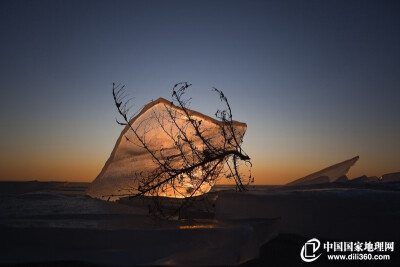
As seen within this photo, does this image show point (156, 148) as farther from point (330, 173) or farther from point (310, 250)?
point (330, 173)

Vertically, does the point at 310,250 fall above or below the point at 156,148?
below

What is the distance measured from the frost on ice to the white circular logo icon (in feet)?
4.25

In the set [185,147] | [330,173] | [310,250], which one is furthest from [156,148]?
[330,173]

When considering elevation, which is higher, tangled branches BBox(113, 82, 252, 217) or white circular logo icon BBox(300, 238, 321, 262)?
tangled branches BBox(113, 82, 252, 217)

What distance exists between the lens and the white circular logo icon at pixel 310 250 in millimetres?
2135

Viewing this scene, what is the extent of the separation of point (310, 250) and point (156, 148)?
2766 millimetres

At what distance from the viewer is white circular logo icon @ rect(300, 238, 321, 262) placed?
2.13m

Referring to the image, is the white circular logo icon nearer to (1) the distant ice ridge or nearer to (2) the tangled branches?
(2) the tangled branches

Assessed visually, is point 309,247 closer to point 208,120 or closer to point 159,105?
point 208,120

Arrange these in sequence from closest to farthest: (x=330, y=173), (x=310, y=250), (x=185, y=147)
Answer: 1. (x=310, y=250)
2. (x=185, y=147)
3. (x=330, y=173)

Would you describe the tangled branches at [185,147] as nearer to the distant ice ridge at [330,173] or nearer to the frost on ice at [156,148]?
the frost on ice at [156,148]

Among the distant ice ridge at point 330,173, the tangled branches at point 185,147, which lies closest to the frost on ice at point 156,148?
the tangled branches at point 185,147

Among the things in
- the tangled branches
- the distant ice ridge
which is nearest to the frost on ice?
the tangled branches

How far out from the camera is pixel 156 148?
454cm
